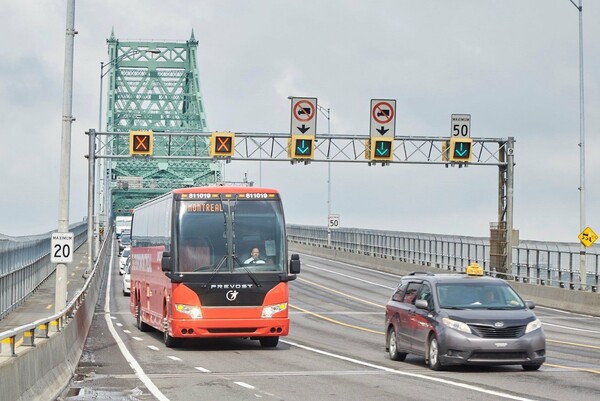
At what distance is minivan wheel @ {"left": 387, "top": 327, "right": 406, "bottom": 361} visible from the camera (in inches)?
885

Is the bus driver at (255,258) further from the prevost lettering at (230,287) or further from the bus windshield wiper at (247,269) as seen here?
the prevost lettering at (230,287)

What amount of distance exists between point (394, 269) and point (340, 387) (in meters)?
52.6

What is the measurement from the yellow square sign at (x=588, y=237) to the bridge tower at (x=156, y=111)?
9078cm

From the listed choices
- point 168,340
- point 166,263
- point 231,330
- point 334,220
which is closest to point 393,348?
point 231,330

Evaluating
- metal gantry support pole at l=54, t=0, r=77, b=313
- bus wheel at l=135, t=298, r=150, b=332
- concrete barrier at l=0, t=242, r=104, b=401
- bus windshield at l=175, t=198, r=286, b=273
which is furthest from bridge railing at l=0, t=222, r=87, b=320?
concrete barrier at l=0, t=242, r=104, b=401

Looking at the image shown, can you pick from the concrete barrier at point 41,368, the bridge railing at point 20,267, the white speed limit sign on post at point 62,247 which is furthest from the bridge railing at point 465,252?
the concrete barrier at point 41,368

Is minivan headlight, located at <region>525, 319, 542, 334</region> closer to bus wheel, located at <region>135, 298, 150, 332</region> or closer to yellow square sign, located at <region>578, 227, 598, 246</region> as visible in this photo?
bus wheel, located at <region>135, 298, 150, 332</region>

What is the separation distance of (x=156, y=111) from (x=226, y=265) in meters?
131

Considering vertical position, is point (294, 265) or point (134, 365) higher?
point (294, 265)

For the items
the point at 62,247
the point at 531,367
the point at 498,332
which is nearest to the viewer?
the point at 498,332

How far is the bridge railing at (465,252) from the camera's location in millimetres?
46906

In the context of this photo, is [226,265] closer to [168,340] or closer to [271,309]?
[271,309]

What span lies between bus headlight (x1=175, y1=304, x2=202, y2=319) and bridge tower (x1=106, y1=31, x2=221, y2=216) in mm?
110072

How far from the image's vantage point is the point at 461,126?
58531 mm
